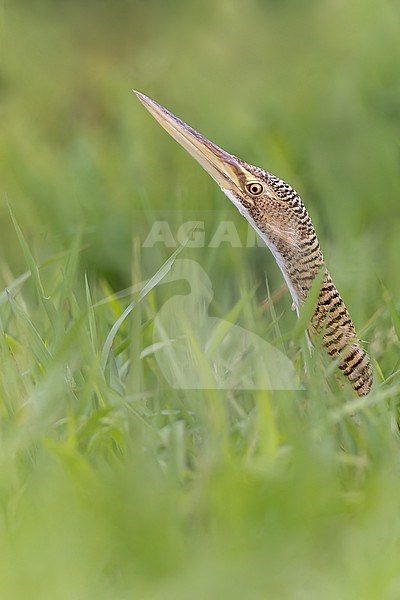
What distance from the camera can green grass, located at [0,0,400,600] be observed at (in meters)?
1.56

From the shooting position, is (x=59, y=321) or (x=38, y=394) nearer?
(x=38, y=394)

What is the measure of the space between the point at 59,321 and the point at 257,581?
2.87 feet

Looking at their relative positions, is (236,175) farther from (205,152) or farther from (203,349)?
(203,349)

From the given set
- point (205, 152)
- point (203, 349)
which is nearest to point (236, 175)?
point (205, 152)

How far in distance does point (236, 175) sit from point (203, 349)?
396 mm

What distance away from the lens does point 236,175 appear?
7.75ft

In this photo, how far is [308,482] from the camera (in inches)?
63.1

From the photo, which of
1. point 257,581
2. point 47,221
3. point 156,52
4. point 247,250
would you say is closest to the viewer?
point 257,581

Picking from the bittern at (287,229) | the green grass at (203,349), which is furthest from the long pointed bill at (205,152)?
the green grass at (203,349)

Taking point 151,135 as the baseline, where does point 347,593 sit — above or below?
below

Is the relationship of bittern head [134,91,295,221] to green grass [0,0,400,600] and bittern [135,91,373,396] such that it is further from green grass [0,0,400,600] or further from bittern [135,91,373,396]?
green grass [0,0,400,600]

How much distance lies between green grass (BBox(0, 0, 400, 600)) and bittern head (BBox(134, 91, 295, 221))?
0.66 ft

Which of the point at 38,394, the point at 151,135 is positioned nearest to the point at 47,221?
the point at 151,135

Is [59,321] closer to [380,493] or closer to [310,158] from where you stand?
[380,493]
